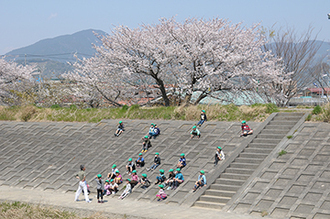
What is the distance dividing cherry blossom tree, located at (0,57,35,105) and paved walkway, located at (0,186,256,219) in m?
23.3

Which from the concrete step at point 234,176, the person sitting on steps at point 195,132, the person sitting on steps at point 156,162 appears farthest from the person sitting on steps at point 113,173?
the concrete step at point 234,176

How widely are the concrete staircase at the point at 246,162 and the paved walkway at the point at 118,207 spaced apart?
876 mm

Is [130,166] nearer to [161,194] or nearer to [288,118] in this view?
[161,194]

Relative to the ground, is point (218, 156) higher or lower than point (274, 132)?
lower

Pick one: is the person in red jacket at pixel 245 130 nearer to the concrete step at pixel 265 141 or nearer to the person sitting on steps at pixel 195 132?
the concrete step at pixel 265 141

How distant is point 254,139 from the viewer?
18.0m

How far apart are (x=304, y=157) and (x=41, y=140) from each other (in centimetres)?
1651

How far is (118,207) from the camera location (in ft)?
48.4

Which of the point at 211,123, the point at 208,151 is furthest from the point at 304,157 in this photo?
the point at 211,123

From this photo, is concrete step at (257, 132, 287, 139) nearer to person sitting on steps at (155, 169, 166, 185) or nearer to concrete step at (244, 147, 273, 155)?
concrete step at (244, 147, 273, 155)

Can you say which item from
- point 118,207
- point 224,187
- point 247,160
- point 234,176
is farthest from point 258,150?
point 118,207

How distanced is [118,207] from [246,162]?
596cm

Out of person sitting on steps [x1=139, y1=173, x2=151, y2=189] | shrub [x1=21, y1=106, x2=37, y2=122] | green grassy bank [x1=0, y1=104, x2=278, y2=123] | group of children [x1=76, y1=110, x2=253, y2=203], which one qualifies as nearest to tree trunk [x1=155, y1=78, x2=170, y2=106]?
green grassy bank [x1=0, y1=104, x2=278, y2=123]

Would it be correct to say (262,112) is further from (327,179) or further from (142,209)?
(142,209)
